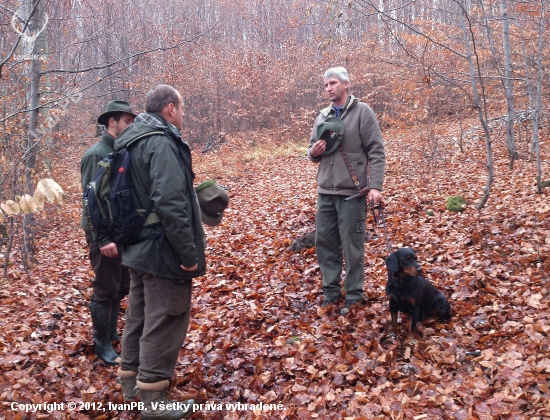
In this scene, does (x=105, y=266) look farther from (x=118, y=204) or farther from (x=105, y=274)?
(x=118, y=204)

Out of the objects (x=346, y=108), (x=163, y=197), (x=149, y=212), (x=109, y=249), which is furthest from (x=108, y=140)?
(x=346, y=108)

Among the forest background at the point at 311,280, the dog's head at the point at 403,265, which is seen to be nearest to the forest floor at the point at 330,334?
the forest background at the point at 311,280

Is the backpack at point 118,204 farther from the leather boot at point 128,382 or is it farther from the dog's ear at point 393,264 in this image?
the dog's ear at point 393,264

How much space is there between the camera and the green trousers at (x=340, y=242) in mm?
4617

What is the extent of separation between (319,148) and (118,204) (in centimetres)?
231

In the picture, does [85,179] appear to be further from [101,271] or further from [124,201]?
[124,201]

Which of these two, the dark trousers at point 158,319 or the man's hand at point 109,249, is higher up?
the man's hand at point 109,249

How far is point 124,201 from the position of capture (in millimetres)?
3002

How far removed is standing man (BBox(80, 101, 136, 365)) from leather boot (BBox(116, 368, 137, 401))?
0.74m

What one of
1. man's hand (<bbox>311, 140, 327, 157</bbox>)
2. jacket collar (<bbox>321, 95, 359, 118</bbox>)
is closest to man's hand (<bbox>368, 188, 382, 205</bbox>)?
man's hand (<bbox>311, 140, 327, 157</bbox>)

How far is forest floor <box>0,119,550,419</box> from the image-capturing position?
10.8ft

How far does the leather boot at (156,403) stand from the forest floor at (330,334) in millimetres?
228

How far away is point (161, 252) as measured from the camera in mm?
3002

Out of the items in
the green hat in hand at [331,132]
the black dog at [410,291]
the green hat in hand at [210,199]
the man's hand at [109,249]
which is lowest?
the black dog at [410,291]
